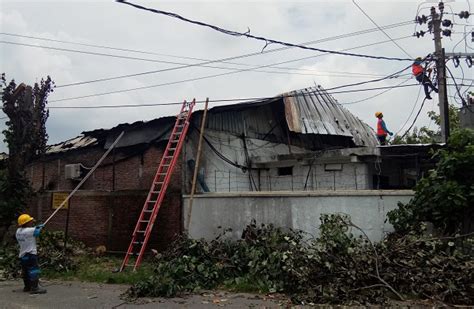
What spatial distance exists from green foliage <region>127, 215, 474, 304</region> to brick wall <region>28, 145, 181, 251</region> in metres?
2.04

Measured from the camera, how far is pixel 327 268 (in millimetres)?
7414

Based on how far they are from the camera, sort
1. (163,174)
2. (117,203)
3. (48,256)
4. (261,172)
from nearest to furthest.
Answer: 1. (48,256)
2. (163,174)
3. (117,203)
4. (261,172)

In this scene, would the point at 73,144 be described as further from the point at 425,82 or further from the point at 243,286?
the point at 425,82

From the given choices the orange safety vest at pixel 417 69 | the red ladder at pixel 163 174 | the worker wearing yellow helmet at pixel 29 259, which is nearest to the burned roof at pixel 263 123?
the red ladder at pixel 163 174

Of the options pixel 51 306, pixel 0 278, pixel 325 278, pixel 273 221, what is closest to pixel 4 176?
pixel 0 278

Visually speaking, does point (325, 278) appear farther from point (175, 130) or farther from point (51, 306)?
point (175, 130)

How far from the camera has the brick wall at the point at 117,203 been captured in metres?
11.3

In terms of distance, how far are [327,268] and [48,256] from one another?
7.21 meters

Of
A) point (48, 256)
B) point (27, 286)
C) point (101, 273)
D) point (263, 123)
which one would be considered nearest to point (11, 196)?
point (48, 256)

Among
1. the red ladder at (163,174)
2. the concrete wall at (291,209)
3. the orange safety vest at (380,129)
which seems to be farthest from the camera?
the orange safety vest at (380,129)

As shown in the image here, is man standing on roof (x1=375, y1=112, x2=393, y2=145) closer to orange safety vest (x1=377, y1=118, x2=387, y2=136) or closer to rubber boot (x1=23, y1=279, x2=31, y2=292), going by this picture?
orange safety vest (x1=377, y1=118, x2=387, y2=136)

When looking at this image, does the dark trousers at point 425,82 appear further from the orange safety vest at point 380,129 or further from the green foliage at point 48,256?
the green foliage at point 48,256

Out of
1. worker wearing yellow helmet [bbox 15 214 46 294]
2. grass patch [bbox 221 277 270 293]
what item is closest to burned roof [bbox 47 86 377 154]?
worker wearing yellow helmet [bbox 15 214 46 294]

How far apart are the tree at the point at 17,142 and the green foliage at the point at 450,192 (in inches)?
434
